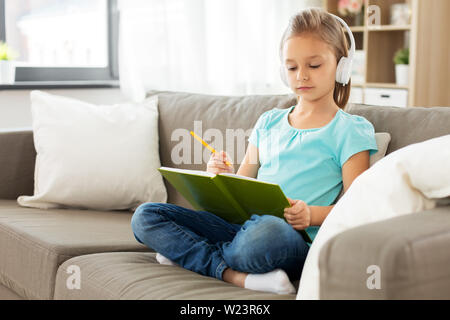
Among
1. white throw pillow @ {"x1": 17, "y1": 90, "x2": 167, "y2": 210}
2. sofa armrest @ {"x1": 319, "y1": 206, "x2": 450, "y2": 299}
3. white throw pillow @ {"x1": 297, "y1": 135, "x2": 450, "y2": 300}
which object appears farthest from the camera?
white throw pillow @ {"x1": 17, "y1": 90, "x2": 167, "y2": 210}

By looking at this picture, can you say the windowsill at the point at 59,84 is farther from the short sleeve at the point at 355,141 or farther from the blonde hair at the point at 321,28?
the short sleeve at the point at 355,141

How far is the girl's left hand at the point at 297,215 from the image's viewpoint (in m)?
1.24

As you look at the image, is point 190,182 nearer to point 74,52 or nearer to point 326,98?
point 326,98

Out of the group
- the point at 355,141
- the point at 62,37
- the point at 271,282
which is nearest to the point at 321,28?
the point at 355,141

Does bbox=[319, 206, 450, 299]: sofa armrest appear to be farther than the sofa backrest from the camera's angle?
No

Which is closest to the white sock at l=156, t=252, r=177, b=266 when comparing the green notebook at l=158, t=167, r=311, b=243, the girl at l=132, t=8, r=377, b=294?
the girl at l=132, t=8, r=377, b=294

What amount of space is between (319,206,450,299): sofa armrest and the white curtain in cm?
210

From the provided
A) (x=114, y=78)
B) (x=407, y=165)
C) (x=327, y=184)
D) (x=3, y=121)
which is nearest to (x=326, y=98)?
(x=327, y=184)

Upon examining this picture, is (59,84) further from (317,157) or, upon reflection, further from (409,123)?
(409,123)

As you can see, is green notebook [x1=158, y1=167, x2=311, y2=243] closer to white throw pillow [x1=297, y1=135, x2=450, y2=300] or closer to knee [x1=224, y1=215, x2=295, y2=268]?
knee [x1=224, y1=215, x2=295, y2=268]

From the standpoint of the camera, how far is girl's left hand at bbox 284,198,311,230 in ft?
4.08

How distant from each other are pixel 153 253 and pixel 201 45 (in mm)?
1744

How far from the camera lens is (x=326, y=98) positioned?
154 centimetres
